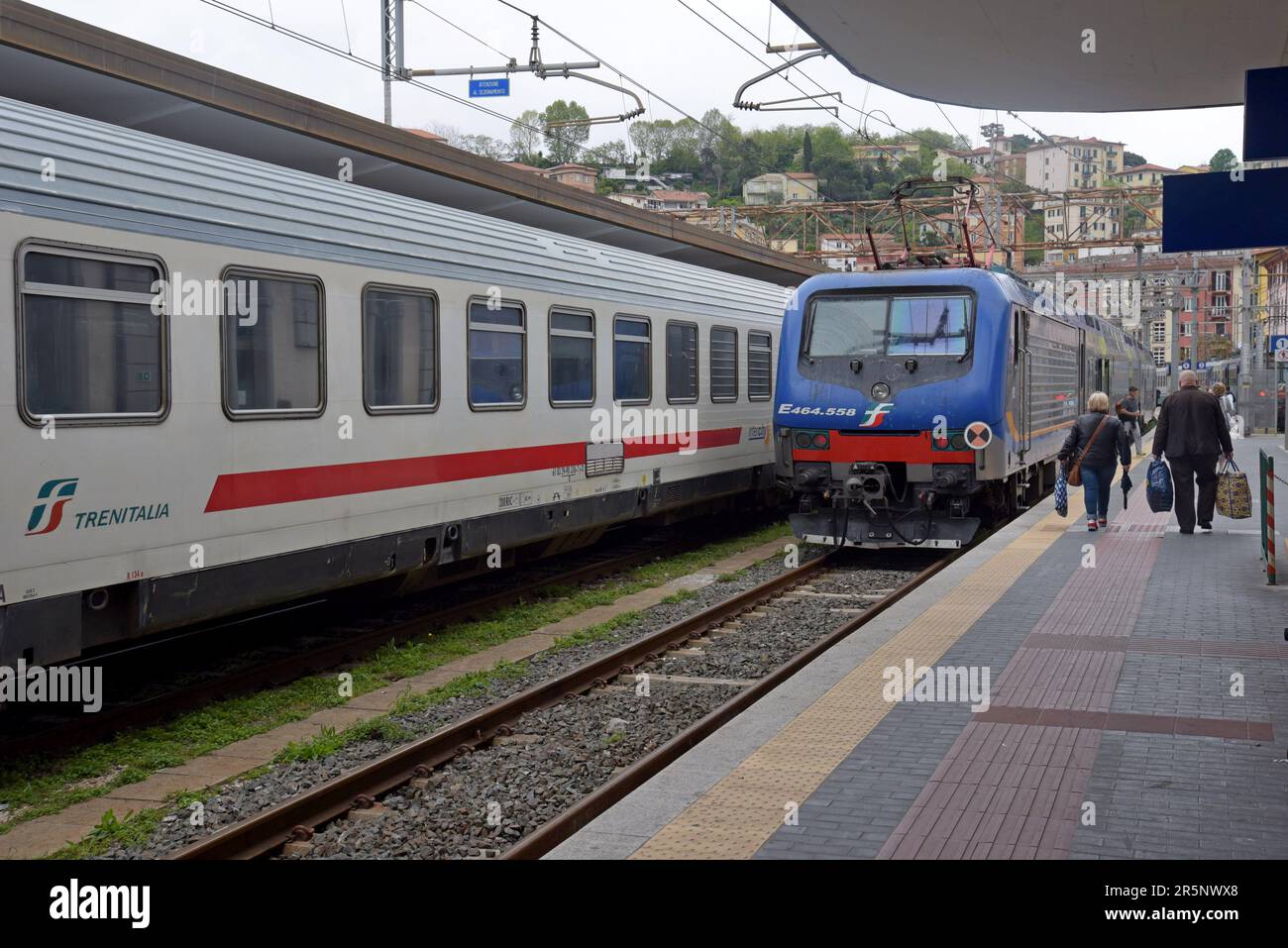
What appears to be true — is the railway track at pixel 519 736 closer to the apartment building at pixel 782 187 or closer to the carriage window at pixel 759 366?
the carriage window at pixel 759 366

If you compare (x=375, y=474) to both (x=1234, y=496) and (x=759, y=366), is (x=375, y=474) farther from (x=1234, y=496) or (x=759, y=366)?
(x=759, y=366)

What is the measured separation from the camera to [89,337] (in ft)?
23.0

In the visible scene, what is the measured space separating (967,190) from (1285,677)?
1020cm

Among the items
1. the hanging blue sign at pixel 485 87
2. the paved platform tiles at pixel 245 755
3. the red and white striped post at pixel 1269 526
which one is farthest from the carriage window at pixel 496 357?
the hanging blue sign at pixel 485 87

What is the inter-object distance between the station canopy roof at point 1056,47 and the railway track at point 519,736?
4.35m

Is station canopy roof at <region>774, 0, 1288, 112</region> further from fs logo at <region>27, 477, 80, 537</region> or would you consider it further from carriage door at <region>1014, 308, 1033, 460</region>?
fs logo at <region>27, 477, 80, 537</region>

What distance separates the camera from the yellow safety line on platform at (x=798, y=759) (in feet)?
15.9

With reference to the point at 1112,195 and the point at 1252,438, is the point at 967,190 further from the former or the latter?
the point at 1252,438

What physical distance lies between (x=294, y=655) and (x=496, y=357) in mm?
3339

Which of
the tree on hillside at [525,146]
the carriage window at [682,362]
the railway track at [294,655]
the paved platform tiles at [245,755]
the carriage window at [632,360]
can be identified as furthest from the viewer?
the tree on hillside at [525,146]

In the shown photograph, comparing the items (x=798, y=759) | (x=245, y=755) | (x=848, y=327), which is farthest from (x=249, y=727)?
(x=848, y=327)

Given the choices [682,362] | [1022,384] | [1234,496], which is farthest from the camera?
[682,362]

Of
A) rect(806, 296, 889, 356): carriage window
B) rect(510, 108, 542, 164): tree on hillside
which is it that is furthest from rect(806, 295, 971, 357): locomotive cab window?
rect(510, 108, 542, 164): tree on hillside

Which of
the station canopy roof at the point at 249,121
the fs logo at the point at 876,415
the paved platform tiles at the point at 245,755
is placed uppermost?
the station canopy roof at the point at 249,121
